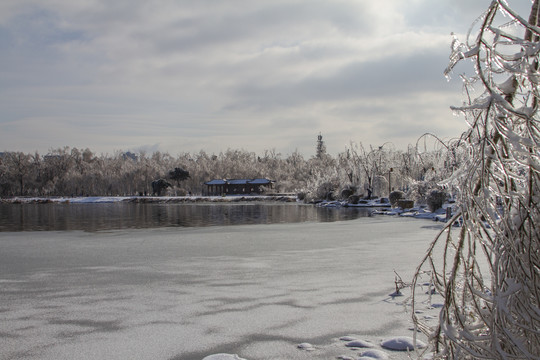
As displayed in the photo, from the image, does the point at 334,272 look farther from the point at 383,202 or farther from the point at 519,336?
the point at 383,202

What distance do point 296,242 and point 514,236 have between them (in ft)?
36.4

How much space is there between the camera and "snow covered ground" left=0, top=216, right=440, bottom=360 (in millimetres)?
4531

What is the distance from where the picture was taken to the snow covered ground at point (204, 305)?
453 cm

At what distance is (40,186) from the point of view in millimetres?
110125

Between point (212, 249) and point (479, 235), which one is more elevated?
point (479, 235)

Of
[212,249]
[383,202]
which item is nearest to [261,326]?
[212,249]

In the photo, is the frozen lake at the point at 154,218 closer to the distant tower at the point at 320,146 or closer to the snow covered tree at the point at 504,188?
the snow covered tree at the point at 504,188

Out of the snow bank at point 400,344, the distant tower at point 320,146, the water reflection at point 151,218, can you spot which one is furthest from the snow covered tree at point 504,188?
the distant tower at point 320,146

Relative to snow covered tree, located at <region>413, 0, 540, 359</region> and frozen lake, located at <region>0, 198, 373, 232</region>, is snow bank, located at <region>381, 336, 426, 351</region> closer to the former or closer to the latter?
snow covered tree, located at <region>413, 0, 540, 359</region>

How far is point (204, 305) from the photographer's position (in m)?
6.03

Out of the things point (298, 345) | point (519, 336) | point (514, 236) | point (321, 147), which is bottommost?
point (298, 345)

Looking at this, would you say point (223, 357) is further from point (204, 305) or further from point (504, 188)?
point (504, 188)

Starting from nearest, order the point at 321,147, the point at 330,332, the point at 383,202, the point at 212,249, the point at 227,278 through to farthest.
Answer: the point at 330,332
the point at 227,278
the point at 212,249
the point at 383,202
the point at 321,147

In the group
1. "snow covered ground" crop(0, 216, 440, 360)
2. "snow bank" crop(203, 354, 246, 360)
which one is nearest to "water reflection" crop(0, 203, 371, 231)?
"snow covered ground" crop(0, 216, 440, 360)
